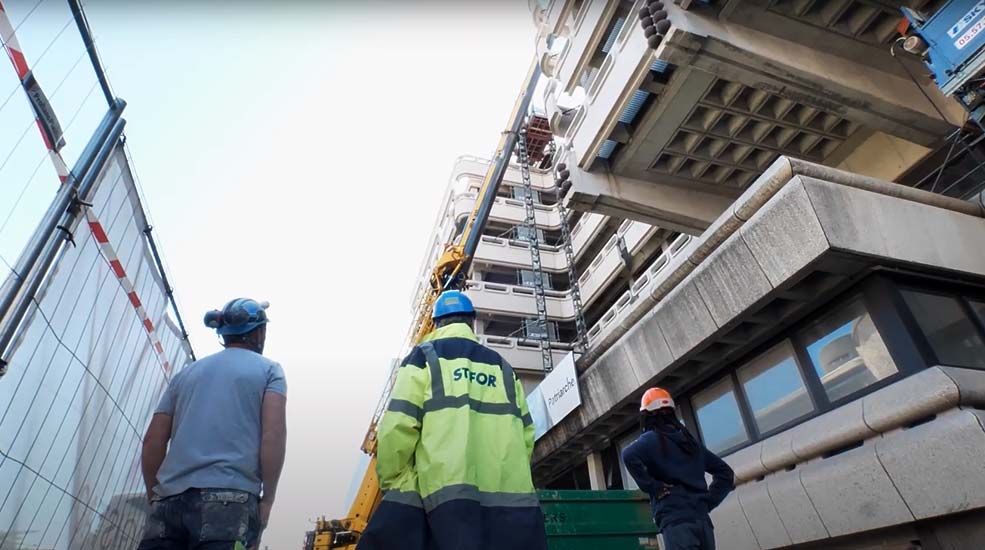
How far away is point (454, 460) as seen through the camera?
97.9 inches

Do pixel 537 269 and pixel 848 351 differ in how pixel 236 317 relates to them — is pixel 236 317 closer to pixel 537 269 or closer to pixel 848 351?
pixel 848 351

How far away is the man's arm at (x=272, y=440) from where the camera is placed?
260cm

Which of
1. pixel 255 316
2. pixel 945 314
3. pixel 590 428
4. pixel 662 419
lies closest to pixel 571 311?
pixel 590 428

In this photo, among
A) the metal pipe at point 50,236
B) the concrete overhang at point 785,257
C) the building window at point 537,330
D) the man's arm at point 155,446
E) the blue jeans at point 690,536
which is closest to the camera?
the man's arm at point 155,446

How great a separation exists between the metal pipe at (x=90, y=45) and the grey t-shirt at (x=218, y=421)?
9.03 ft

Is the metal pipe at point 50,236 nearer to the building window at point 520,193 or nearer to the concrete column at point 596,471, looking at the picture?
the concrete column at point 596,471

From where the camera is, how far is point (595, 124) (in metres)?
10.8

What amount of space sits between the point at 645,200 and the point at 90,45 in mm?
9539

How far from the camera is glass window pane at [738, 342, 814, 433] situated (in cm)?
704

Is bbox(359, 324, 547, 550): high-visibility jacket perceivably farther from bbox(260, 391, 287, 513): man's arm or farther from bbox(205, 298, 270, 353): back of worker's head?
bbox(205, 298, 270, 353): back of worker's head

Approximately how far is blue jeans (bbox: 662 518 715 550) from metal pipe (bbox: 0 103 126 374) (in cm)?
423

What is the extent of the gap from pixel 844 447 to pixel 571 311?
19.8 metres

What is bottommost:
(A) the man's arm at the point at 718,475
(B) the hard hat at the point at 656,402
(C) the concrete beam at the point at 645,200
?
(A) the man's arm at the point at 718,475

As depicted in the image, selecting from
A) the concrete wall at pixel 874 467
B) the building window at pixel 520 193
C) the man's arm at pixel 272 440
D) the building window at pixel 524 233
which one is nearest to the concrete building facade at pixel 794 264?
the concrete wall at pixel 874 467
